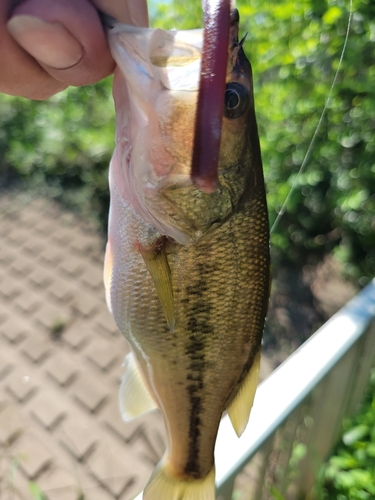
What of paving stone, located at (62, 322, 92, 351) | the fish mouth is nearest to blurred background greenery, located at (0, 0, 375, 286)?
paving stone, located at (62, 322, 92, 351)

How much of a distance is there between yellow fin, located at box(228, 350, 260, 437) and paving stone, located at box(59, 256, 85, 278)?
8.99ft

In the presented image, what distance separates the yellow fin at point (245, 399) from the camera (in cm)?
100

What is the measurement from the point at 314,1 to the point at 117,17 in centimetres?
169

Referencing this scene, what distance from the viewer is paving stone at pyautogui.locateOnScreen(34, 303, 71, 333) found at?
3.02 m

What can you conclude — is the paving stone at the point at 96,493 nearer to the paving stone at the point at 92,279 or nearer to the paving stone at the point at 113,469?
the paving stone at the point at 113,469

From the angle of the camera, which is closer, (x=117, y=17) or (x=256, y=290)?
(x=117, y=17)

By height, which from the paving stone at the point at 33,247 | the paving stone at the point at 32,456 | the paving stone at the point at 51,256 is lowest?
the paving stone at the point at 32,456

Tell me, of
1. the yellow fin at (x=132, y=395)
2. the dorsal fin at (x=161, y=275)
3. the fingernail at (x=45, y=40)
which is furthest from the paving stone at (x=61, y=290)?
the fingernail at (x=45, y=40)

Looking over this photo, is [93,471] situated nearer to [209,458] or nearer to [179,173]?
[209,458]

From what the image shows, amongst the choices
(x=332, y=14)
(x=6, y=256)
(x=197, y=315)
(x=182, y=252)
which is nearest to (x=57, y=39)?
(x=182, y=252)

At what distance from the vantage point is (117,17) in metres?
0.71

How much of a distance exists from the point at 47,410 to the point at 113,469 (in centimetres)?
59

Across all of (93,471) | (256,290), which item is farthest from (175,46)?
(93,471)

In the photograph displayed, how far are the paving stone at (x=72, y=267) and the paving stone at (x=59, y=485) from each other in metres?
1.72
